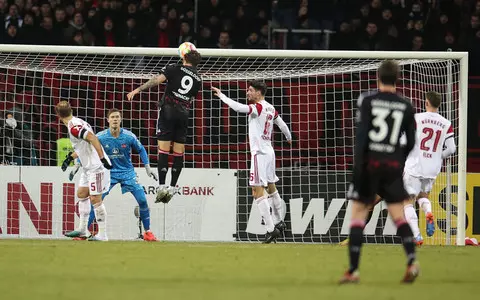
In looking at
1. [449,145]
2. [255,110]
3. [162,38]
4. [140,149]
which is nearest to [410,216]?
[449,145]

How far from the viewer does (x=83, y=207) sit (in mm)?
14227

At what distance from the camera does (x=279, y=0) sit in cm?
2080

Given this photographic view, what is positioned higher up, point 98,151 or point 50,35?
point 50,35

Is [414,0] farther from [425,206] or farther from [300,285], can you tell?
[300,285]

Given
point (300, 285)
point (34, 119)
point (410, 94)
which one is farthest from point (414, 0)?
point (300, 285)

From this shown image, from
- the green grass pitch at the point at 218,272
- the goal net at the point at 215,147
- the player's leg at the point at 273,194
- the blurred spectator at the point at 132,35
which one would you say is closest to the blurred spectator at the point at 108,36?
the blurred spectator at the point at 132,35

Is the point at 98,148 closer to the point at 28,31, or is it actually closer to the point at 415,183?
the point at 415,183

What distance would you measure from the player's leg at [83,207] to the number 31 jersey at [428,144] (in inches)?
170

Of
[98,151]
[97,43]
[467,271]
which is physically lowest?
[467,271]

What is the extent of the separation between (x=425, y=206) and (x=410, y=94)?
281 centimetres

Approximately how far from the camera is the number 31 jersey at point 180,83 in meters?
13.1

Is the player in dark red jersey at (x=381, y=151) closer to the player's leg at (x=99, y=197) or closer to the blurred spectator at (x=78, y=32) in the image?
the player's leg at (x=99, y=197)

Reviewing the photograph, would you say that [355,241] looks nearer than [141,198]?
Yes

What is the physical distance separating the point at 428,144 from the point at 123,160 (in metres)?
4.31
